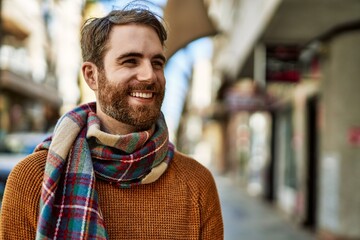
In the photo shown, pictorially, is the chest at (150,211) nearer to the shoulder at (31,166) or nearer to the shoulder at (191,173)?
the shoulder at (191,173)

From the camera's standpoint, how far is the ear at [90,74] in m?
1.85

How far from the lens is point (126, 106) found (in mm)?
1783

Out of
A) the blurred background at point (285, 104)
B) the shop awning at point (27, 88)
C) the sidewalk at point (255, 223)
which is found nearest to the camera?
the blurred background at point (285, 104)

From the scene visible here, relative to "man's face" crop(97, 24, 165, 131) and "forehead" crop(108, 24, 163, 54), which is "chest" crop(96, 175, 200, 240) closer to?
"man's face" crop(97, 24, 165, 131)

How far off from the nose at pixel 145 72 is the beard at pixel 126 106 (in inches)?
0.8

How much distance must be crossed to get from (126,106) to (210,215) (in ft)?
1.69

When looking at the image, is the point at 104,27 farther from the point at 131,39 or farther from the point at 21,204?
the point at 21,204

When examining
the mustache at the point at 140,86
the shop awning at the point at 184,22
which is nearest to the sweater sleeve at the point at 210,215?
the mustache at the point at 140,86

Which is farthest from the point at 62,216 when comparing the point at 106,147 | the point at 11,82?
the point at 11,82

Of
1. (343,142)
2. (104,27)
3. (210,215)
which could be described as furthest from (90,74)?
(343,142)

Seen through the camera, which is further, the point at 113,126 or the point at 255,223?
the point at 255,223

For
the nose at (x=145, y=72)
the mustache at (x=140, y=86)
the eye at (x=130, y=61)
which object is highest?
the eye at (x=130, y=61)

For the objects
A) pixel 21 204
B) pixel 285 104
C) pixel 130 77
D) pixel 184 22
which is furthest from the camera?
pixel 285 104

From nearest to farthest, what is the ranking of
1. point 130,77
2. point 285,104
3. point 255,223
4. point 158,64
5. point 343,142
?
point 130,77 < point 158,64 < point 343,142 < point 255,223 < point 285,104
